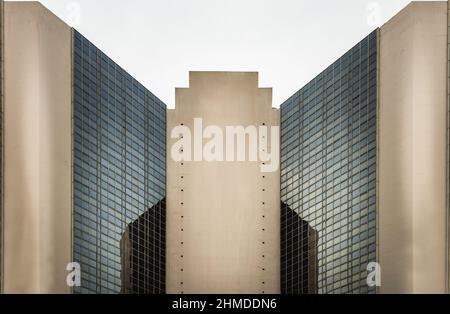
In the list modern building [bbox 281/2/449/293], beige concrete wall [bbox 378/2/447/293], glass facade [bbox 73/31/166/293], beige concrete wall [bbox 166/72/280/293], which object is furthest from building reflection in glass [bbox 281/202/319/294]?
glass facade [bbox 73/31/166/293]

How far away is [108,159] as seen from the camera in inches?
1861

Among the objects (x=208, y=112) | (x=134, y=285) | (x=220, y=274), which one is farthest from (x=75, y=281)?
(x=208, y=112)

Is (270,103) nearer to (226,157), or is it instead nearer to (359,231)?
(226,157)

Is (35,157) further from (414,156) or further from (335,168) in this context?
(414,156)

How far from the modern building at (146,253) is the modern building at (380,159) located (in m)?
10.1

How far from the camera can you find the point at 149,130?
52875mm

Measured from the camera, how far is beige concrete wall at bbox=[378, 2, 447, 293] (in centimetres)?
3731

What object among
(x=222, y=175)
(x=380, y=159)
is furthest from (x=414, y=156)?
(x=222, y=175)

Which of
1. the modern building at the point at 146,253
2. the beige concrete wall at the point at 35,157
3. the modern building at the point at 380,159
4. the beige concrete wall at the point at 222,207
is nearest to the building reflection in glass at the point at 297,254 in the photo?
the modern building at the point at 380,159

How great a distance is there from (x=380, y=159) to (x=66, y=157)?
802 inches

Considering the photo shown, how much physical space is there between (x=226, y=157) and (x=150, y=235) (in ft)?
28.9

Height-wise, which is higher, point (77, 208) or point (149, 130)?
point (149, 130)

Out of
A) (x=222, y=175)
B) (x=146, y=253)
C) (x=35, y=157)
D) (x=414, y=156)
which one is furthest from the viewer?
(x=222, y=175)

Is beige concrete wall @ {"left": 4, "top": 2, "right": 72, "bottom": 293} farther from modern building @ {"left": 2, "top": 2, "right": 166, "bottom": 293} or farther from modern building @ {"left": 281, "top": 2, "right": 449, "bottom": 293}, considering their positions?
modern building @ {"left": 281, "top": 2, "right": 449, "bottom": 293}
